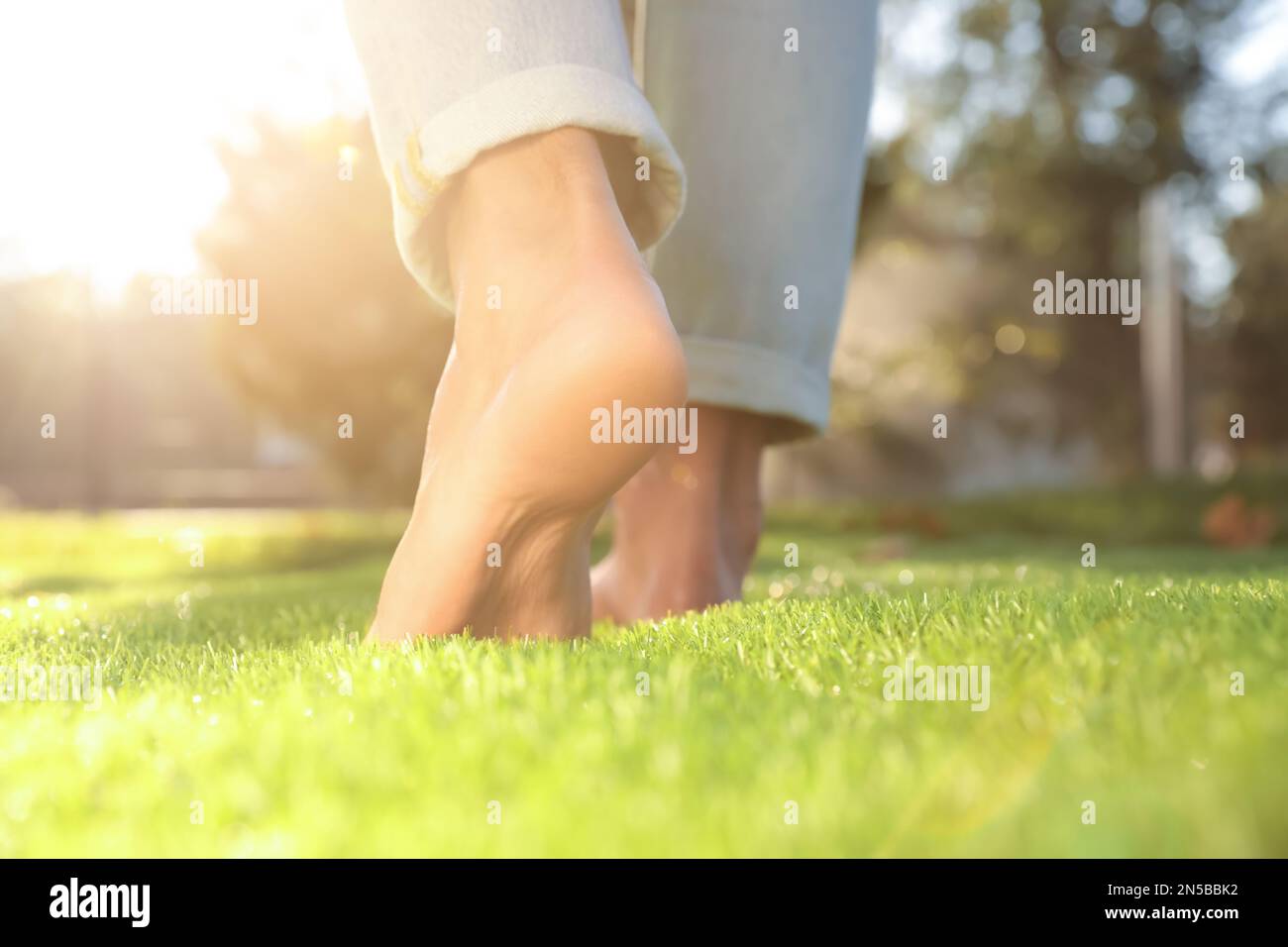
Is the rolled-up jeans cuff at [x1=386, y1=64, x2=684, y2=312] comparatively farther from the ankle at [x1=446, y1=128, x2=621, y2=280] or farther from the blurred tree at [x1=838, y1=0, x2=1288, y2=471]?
the blurred tree at [x1=838, y1=0, x2=1288, y2=471]

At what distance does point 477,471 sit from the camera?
1215mm

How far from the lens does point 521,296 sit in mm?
1270

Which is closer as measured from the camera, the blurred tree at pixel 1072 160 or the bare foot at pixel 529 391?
the bare foot at pixel 529 391

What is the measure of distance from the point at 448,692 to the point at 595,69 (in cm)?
77

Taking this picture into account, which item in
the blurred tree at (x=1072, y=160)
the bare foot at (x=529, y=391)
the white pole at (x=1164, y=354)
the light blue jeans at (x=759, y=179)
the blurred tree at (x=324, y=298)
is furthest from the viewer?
the blurred tree at (x=1072, y=160)

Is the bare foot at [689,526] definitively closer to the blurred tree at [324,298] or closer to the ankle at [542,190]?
the ankle at [542,190]

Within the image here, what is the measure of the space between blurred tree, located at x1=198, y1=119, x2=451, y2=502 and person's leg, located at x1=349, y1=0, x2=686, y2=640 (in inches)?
247

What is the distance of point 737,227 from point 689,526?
0.51 meters

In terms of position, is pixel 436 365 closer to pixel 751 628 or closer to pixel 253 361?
pixel 253 361

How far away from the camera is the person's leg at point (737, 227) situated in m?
1.75

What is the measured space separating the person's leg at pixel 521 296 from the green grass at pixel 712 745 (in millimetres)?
179

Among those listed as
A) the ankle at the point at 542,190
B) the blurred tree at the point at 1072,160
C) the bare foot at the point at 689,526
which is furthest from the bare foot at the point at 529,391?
the blurred tree at the point at 1072,160

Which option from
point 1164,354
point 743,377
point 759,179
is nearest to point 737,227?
point 759,179

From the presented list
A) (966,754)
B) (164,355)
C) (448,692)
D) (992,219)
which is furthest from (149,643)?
(164,355)
